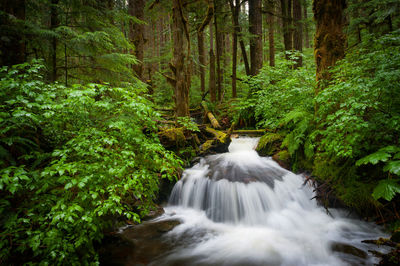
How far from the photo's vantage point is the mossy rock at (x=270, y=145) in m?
7.47

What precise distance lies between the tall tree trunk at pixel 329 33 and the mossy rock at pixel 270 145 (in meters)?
2.94

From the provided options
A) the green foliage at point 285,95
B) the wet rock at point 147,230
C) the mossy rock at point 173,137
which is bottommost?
the wet rock at point 147,230

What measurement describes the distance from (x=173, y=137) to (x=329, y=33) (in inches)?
210

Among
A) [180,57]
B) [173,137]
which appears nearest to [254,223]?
[173,137]

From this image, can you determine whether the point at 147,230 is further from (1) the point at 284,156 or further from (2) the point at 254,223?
(1) the point at 284,156

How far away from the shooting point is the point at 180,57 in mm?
7777

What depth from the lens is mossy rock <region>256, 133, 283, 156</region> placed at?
7.47 meters

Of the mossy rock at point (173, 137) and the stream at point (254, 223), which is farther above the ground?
the mossy rock at point (173, 137)

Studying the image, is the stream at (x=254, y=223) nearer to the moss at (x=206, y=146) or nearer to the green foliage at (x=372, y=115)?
the moss at (x=206, y=146)

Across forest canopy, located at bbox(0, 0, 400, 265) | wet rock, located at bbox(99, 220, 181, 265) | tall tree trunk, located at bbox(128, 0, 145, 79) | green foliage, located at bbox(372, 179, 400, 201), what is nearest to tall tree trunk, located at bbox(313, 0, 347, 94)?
forest canopy, located at bbox(0, 0, 400, 265)

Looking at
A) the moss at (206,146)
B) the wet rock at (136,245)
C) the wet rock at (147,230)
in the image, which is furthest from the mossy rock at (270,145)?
the wet rock at (136,245)

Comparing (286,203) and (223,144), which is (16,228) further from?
(223,144)

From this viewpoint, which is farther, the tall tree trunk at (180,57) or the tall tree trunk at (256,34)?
the tall tree trunk at (256,34)

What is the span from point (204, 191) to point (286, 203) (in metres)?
2.27
